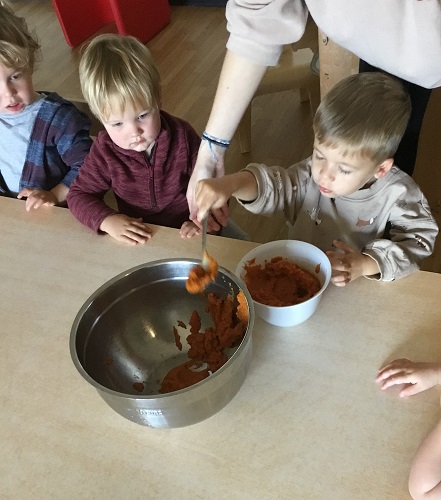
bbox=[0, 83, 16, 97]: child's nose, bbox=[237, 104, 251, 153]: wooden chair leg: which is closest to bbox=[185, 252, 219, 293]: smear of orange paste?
bbox=[0, 83, 16, 97]: child's nose

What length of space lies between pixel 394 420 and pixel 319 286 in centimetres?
22

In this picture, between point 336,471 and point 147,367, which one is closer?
point 336,471

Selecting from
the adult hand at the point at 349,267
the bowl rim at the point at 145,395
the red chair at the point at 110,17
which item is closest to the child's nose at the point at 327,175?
the adult hand at the point at 349,267

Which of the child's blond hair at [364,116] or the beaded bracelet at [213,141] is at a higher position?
the child's blond hair at [364,116]

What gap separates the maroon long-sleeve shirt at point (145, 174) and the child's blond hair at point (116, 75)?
97mm

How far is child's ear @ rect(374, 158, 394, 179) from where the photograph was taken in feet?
3.05

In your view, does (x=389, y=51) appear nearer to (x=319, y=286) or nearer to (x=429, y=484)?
(x=319, y=286)

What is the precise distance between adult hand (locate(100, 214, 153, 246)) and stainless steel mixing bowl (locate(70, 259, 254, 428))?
0.53ft

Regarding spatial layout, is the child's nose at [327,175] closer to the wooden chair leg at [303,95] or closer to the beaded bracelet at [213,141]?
the beaded bracelet at [213,141]

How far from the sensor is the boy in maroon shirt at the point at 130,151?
968 millimetres

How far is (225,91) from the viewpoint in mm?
976

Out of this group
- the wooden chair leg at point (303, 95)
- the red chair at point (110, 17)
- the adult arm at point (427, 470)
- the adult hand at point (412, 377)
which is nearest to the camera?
the adult arm at point (427, 470)

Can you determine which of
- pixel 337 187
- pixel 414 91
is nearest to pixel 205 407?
pixel 337 187

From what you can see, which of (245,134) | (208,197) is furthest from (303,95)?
(208,197)
